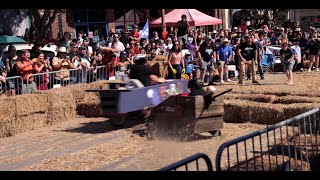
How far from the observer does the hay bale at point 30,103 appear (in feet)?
42.3

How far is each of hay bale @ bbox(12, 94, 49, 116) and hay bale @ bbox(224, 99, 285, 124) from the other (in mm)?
4625

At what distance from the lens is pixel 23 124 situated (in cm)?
1317

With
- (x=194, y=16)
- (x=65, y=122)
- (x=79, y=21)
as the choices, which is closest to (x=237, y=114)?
(x=65, y=122)

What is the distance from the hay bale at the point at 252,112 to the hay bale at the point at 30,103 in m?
4.62

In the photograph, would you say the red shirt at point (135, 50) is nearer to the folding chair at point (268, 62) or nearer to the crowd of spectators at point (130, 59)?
the crowd of spectators at point (130, 59)

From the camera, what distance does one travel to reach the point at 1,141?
1227 cm

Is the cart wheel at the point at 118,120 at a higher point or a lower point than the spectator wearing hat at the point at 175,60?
lower

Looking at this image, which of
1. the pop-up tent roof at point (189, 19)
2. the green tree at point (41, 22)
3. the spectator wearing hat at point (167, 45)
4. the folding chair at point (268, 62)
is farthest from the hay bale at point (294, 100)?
the pop-up tent roof at point (189, 19)

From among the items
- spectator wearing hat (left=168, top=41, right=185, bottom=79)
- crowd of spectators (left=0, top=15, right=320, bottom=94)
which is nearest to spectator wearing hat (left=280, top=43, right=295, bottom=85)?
crowd of spectators (left=0, top=15, right=320, bottom=94)

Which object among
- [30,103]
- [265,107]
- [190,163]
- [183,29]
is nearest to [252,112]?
[265,107]

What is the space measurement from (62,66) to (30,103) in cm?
253

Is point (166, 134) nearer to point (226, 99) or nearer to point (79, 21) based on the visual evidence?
point (226, 99)

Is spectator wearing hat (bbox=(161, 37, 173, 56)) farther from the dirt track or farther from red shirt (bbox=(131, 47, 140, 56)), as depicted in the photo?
the dirt track

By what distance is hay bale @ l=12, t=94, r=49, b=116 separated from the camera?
1288cm
